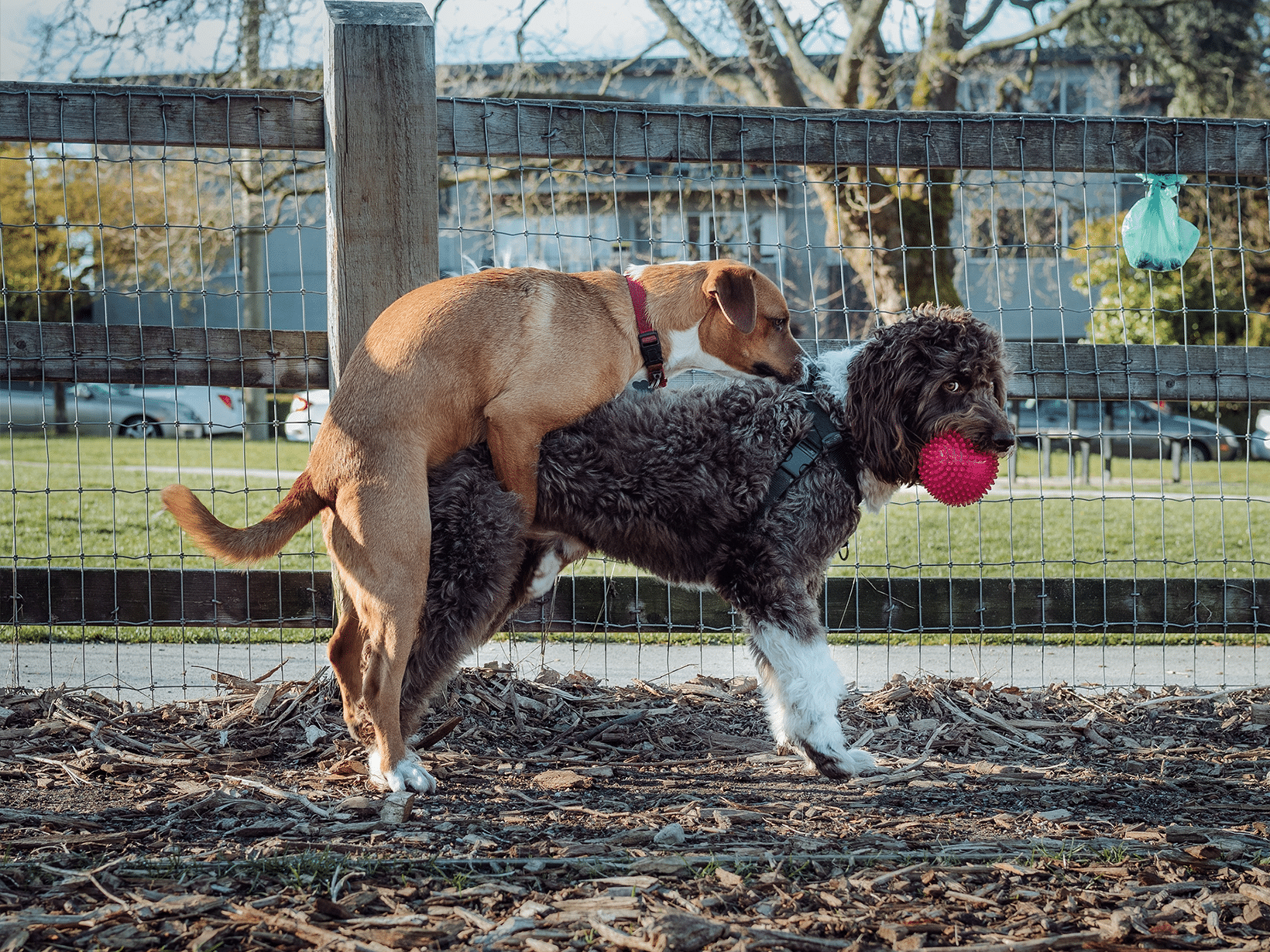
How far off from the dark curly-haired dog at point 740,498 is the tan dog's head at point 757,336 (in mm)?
160

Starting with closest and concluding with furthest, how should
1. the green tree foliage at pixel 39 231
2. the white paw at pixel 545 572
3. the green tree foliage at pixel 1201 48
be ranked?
the white paw at pixel 545 572 < the green tree foliage at pixel 1201 48 < the green tree foliage at pixel 39 231

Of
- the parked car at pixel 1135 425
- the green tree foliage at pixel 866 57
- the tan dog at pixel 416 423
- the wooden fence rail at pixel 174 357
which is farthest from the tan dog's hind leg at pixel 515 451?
the parked car at pixel 1135 425

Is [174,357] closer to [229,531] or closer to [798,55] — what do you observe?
[229,531]

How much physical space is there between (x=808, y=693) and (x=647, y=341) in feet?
4.71

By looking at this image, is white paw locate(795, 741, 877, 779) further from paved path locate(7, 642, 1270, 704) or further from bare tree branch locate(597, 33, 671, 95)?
bare tree branch locate(597, 33, 671, 95)

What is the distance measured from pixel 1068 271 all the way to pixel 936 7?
13.2 m

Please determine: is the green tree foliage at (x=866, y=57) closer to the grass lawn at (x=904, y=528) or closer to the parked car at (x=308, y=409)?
the grass lawn at (x=904, y=528)

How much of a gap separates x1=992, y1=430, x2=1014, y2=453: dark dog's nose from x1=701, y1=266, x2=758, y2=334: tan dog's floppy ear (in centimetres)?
99

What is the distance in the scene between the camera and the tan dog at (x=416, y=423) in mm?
3625

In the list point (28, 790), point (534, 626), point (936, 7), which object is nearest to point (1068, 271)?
point (936, 7)

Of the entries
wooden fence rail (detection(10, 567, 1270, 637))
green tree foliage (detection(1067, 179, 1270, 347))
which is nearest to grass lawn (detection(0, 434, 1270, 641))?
wooden fence rail (detection(10, 567, 1270, 637))

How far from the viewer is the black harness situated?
160 inches

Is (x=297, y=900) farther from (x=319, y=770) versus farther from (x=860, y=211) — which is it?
(x=860, y=211)

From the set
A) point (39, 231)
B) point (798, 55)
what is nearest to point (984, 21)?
point (798, 55)
